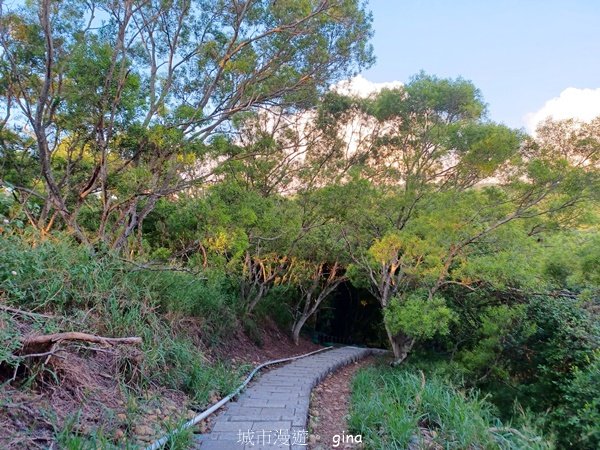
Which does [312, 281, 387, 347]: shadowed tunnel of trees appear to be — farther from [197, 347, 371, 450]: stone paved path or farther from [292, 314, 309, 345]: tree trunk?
[197, 347, 371, 450]: stone paved path

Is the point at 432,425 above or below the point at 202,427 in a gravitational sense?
below

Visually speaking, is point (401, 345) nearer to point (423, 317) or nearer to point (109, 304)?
point (423, 317)

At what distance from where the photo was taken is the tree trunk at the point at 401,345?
9.55 m

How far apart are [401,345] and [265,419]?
6.83m

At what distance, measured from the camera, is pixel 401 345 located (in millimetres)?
9820

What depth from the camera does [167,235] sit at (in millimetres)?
8125

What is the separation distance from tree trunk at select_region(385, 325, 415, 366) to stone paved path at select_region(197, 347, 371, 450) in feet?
14.1

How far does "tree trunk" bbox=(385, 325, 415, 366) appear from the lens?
31.3ft

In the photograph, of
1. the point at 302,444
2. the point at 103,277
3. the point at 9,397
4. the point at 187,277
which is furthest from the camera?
the point at 187,277

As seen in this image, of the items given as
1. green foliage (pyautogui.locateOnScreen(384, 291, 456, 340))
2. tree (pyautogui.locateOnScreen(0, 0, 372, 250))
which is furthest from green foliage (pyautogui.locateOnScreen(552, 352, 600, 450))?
tree (pyautogui.locateOnScreen(0, 0, 372, 250))

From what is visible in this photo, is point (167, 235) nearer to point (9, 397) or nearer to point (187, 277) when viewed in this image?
point (187, 277)

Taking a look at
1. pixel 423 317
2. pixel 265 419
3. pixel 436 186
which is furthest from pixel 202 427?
pixel 436 186

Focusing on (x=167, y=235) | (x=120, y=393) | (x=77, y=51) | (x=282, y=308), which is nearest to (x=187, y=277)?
(x=167, y=235)

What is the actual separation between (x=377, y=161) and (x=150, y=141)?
6.58 meters
